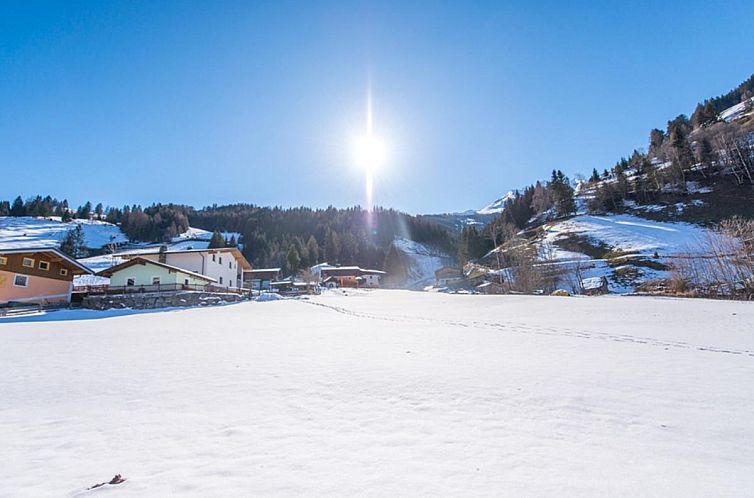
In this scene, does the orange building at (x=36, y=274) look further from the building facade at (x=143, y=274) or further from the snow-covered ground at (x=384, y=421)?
the snow-covered ground at (x=384, y=421)

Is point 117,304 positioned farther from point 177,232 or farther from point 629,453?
point 177,232

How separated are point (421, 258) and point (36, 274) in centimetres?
10764

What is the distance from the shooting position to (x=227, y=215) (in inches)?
6166

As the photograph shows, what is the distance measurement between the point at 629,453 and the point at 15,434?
22.6 ft

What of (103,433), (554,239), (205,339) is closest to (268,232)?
(554,239)

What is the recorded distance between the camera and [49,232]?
368ft

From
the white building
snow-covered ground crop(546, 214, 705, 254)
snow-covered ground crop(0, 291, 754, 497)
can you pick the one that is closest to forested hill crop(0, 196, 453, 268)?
the white building

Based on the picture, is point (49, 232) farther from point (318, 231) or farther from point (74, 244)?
point (318, 231)

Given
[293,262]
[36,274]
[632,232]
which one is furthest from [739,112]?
[36,274]

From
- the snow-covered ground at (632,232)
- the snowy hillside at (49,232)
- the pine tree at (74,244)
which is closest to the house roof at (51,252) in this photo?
the snow-covered ground at (632,232)

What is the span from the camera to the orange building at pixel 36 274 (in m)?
26.1

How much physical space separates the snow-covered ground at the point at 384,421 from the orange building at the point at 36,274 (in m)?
24.4

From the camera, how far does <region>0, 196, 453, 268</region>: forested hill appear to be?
4409 inches

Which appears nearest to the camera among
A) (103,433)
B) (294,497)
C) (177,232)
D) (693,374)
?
(294,497)
